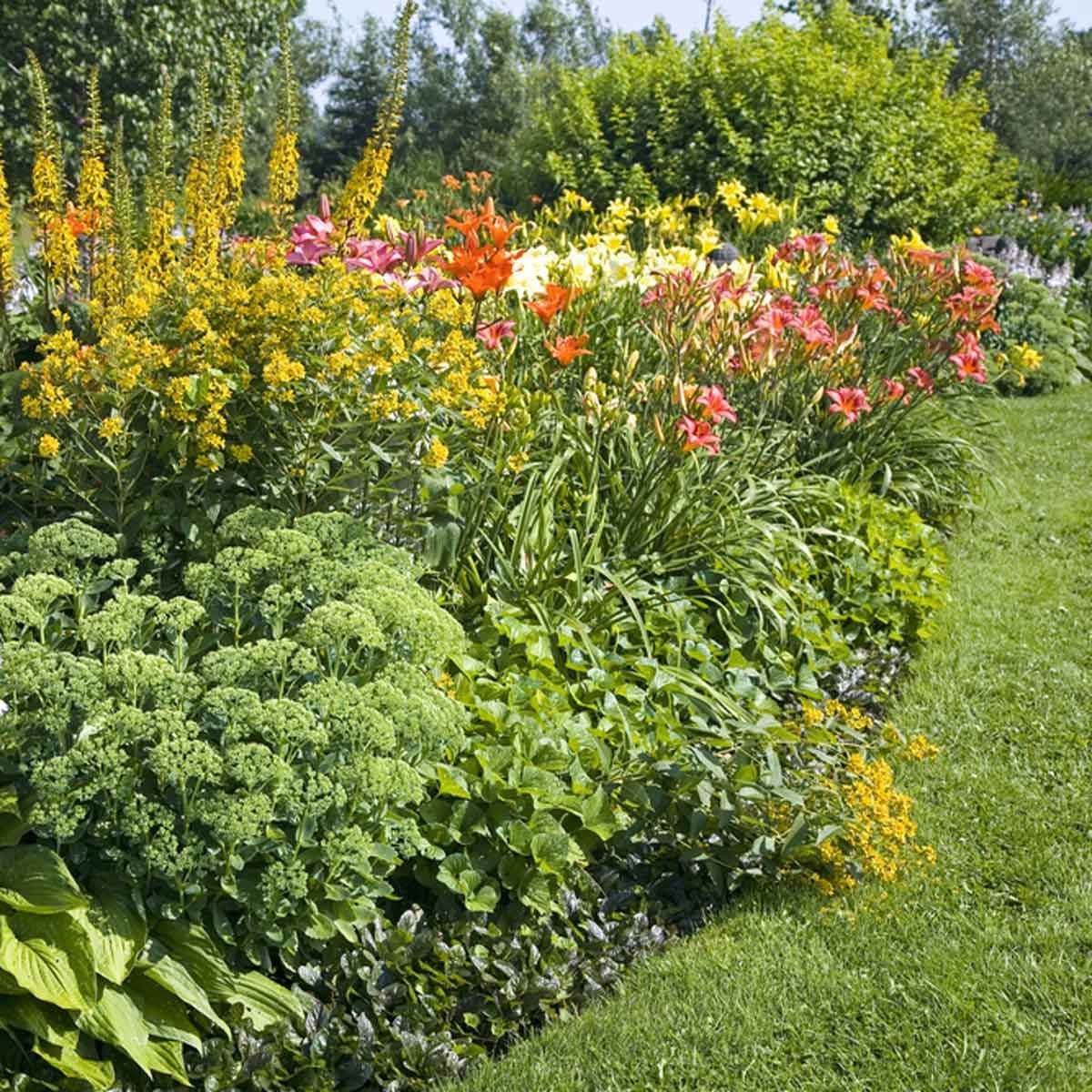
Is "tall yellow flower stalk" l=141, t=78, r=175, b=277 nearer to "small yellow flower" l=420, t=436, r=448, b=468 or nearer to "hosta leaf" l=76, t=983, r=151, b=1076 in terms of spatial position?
"small yellow flower" l=420, t=436, r=448, b=468

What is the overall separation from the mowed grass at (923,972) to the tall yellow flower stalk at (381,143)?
92.3 inches

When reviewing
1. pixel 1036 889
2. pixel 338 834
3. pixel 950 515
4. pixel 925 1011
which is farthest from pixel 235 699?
pixel 950 515

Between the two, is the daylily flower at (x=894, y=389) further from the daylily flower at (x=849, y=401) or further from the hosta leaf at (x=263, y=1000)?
the hosta leaf at (x=263, y=1000)

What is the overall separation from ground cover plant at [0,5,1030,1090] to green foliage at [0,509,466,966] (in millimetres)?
10

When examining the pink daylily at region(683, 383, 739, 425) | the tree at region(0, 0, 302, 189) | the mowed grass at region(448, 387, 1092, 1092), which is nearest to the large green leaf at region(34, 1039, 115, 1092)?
the mowed grass at region(448, 387, 1092, 1092)

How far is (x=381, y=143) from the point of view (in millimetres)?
3537

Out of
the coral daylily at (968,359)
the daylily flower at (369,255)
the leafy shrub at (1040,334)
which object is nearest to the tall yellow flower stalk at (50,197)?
the daylily flower at (369,255)

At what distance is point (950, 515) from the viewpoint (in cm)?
596

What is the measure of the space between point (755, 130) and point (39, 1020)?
10483 mm

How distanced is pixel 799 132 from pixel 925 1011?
384 inches

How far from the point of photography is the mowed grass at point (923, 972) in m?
2.30

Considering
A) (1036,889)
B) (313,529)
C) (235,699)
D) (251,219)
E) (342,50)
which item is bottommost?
(1036,889)

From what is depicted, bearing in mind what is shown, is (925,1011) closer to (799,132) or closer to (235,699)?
(235,699)

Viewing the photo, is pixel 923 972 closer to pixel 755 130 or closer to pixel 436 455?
pixel 436 455
